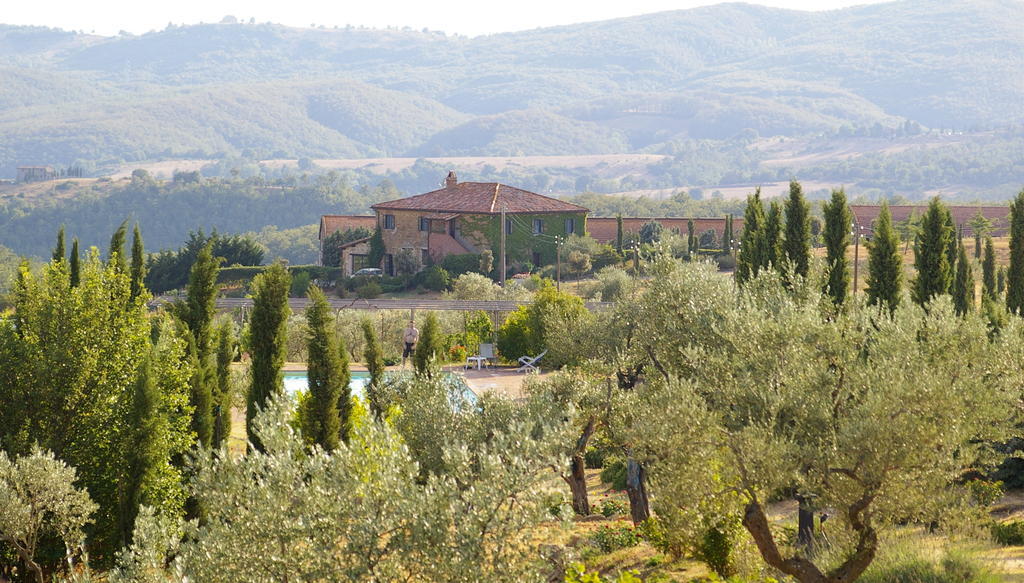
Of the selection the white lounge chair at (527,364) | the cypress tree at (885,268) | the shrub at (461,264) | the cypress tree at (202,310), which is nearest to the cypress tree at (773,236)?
the cypress tree at (885,268)

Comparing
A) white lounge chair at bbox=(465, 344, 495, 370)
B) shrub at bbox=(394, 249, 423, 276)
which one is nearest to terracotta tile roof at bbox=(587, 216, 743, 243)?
shrub at bbox=(394, 249, 423, 276)

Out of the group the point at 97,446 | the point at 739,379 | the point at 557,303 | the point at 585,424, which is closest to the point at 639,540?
the point at 585,424

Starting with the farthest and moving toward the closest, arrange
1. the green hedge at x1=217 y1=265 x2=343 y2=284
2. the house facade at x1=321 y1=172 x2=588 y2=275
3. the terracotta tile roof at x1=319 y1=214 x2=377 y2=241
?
the terracotta tile roof at x1=319 y1=214 x2=377 y2=241 < the house facade at x1=321 y1=172 x2=588 y2=275 < the green hedge at x1=217 y1=265 x2=343 y2=284

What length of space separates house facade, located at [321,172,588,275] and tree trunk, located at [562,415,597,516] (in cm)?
4615

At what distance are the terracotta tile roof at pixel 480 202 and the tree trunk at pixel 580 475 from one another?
47.1 metres

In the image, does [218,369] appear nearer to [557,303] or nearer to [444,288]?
[557,303]

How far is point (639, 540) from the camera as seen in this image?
1720 cm

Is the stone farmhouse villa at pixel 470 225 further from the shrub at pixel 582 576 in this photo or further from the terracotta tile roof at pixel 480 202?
the shrub at pixel 582 576

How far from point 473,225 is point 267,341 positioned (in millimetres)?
47781

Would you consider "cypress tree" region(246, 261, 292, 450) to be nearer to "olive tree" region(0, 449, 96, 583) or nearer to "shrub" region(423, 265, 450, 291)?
"olive tree" region(0, 449, 96, 583)

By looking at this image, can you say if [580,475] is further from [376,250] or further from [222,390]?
[376,250]

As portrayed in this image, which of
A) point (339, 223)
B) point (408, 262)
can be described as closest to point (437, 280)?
point (408, 262)

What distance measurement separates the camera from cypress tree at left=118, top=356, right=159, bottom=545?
15656mm

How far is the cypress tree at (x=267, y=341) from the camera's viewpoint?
61.5 ft
